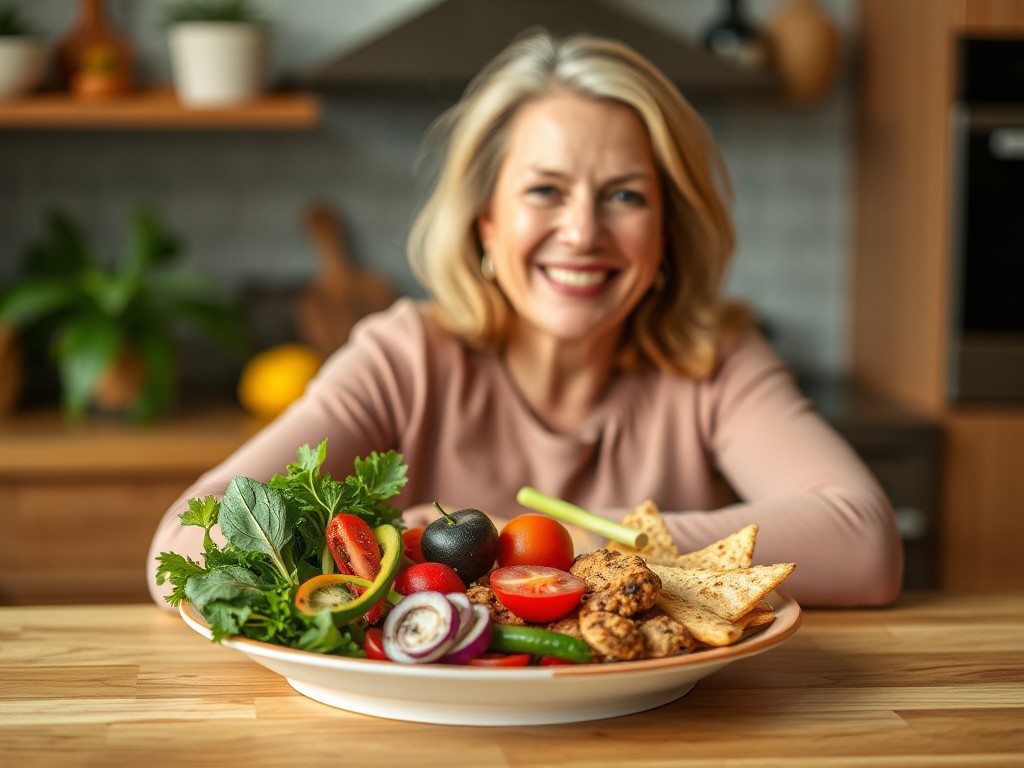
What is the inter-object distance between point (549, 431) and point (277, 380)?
1068 mm

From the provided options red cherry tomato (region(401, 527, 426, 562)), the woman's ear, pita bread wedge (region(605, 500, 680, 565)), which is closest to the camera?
red cherry tomato (region(401, 527, 426, 562))

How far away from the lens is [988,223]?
2762 millimetres

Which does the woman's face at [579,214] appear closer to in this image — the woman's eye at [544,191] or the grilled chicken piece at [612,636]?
the woman's eye at [544,191]

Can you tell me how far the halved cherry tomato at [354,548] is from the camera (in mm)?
1086

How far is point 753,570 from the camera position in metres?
1.15

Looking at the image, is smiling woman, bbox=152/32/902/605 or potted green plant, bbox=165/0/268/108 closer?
smiling woman, bbox=152/32/902/605

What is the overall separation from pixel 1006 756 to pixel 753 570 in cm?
25

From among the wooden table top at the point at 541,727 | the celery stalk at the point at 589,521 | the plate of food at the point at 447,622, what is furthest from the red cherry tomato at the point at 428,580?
the celery stalk at the point at 589,521

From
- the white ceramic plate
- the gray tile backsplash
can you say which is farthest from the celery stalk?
the gray tile backsplash

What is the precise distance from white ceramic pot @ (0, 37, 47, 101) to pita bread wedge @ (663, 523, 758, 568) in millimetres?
2197

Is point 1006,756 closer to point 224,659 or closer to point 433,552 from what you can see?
point 433,552

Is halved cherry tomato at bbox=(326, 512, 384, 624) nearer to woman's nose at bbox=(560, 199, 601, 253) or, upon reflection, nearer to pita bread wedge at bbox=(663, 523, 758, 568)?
pita bread wedge at bbox=(663, 523, 758, 568)

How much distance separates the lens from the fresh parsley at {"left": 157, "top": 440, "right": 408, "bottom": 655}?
40.7 inches

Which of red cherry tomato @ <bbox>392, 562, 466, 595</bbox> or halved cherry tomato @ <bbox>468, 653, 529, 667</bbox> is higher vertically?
red cherry tomato @ <bbox>392, 562, 466, 595</bbox>
